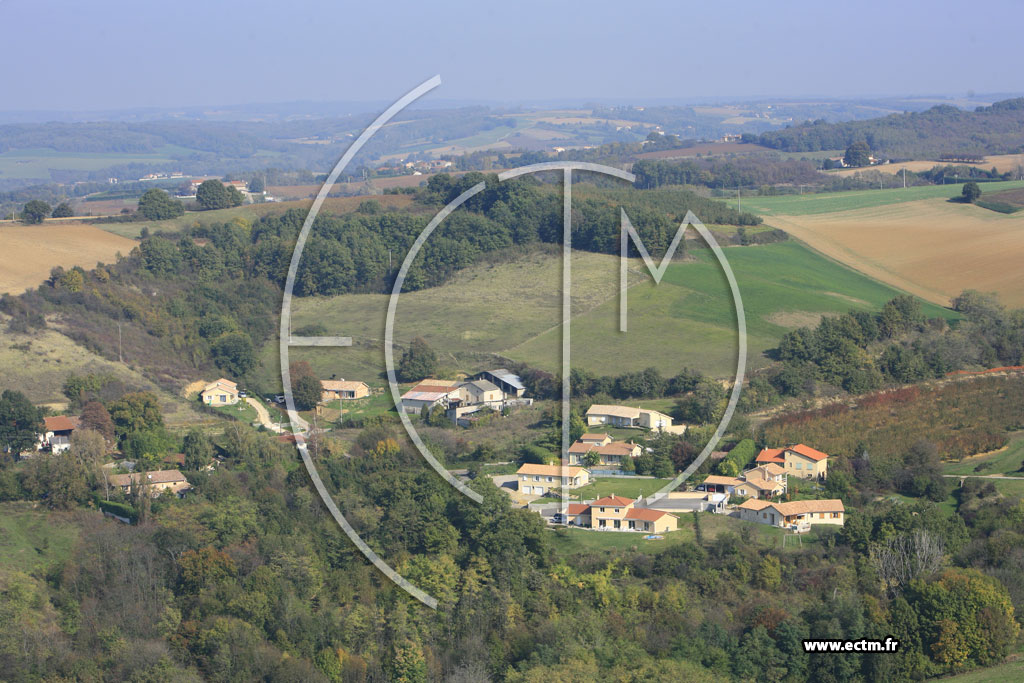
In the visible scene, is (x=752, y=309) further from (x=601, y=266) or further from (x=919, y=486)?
(x=919, y=486)

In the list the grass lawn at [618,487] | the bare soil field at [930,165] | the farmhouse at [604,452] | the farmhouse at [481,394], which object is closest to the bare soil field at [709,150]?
the bare soil field at [930,165]

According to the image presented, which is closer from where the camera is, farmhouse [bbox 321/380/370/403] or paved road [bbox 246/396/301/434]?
paved road [bbox 246/396/301/434]

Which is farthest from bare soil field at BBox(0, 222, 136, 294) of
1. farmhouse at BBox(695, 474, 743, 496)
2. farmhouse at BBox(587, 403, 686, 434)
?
farmhouse at BBox(695, 474, 743, 496)

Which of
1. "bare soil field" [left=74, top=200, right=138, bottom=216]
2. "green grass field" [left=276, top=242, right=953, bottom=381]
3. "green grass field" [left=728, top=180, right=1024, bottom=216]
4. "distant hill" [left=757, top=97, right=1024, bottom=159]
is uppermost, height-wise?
"distant hill" [left=757, top=97, right=1024, bottom=159]

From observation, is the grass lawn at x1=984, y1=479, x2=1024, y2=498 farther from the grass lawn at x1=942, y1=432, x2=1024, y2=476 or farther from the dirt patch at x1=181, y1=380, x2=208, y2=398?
the dirt patch at x1=181, y1=380, x2=208, y2=398

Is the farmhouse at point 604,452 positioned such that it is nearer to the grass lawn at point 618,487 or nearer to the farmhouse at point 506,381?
the grass lawn at point 618,487
